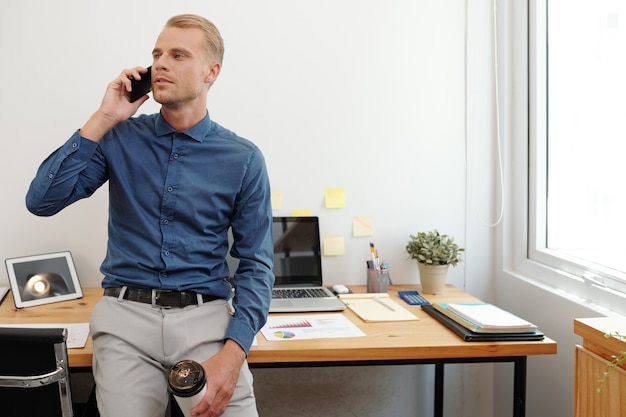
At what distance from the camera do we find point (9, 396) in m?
1.27

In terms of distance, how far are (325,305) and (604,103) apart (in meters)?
1.10

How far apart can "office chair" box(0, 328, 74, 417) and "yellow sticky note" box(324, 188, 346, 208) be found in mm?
1273

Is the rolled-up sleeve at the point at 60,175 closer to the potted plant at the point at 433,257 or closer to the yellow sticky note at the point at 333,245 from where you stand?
the yellow sticky note at the point at 333,245

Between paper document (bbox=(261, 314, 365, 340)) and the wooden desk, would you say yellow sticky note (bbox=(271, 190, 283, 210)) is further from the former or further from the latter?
the wooden desk

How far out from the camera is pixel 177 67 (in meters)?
1.62

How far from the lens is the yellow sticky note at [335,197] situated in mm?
2340

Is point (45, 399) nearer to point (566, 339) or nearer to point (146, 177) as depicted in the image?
point (146, 177)

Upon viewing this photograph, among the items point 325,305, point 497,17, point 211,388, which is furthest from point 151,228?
point 497,17

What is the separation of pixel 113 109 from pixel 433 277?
4.14 feet

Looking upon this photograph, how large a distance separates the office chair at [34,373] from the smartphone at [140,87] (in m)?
0.71

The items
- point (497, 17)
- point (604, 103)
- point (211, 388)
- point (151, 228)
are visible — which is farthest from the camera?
point (497, 17)

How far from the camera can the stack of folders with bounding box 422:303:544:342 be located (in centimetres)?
170

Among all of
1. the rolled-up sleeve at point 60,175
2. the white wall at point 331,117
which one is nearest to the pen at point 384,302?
the white wall at point 331,117

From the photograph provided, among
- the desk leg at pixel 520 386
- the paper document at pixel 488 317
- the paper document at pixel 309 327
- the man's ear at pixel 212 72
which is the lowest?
the desk leg at pixel 520 386
